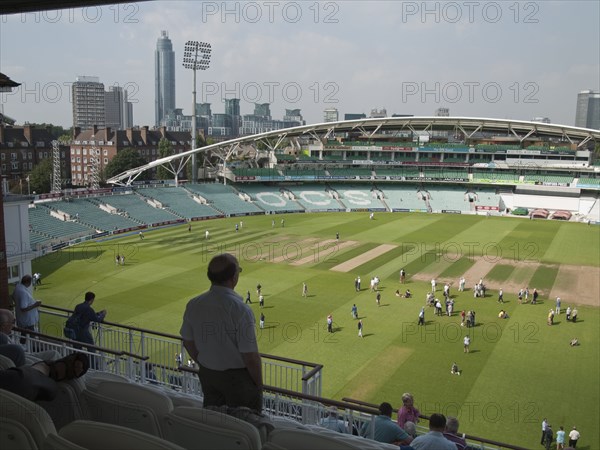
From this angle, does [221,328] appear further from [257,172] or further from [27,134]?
[27,134]

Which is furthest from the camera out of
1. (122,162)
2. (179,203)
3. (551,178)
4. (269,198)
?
(122,162)

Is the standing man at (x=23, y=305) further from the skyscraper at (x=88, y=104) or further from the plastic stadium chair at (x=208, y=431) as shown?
the skyscraper at (x=88, y=104)

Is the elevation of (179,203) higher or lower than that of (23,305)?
lower

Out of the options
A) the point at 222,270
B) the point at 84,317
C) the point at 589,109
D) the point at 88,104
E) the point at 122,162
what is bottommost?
the point at 84,317

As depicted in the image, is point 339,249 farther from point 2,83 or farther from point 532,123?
point 532,123

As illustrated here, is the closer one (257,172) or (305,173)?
(257,172)

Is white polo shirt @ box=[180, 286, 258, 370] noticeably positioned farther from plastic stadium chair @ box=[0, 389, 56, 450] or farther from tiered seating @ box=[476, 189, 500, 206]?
tiered seating @ box=[476, 189, 500, 206]

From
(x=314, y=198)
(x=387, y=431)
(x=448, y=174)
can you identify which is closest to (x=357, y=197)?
(x=314, y=198)

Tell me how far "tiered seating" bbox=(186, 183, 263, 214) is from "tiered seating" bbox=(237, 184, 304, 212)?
1.62m

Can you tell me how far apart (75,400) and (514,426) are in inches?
503

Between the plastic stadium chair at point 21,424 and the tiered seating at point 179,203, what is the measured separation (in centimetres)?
4858

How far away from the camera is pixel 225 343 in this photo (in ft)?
12.1

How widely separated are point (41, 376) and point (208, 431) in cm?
136

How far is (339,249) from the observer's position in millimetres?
37156
